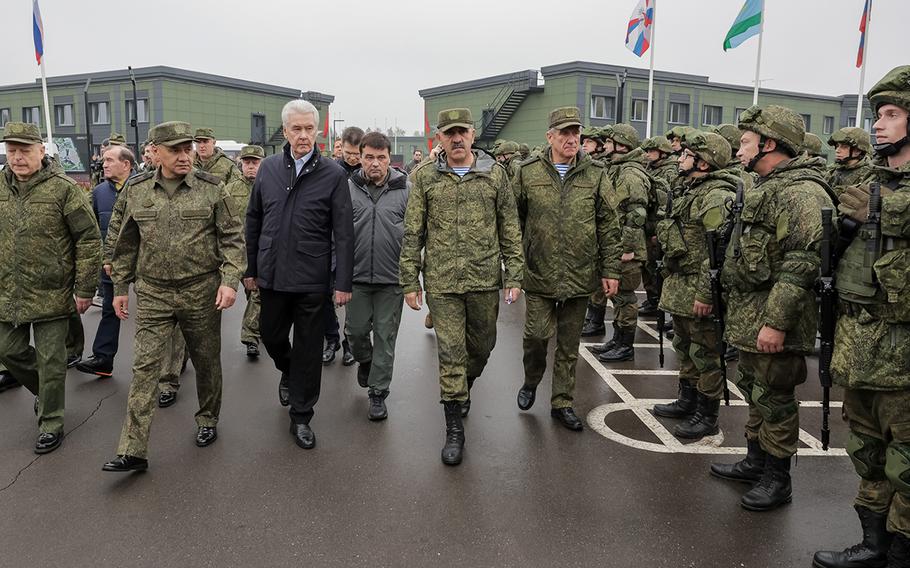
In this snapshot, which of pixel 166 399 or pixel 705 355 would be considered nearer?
pixel 705 355

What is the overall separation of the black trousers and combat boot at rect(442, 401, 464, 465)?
1.00 metres

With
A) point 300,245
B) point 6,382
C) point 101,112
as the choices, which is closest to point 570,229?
point 300,245

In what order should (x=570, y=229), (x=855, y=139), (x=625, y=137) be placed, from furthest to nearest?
(x=855, y=139) → (x=625, y=137) → (x=570, y=229)

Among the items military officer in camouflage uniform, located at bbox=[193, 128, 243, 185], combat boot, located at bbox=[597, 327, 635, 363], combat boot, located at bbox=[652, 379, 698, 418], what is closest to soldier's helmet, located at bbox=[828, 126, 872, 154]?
combat boot, located at bbox=[597, 327, 635, 363]

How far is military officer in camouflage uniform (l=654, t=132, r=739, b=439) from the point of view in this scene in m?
4.64

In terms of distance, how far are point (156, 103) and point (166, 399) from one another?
119ft

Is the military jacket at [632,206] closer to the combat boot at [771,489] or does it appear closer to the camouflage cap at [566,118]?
the camouflage cap at [566,118]

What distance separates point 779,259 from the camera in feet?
11.8

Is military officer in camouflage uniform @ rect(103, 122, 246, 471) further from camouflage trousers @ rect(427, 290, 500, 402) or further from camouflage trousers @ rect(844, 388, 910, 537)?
camouflage trousers @ rect(844, 388, 910, 537)

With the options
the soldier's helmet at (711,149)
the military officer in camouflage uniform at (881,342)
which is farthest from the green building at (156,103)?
the military officer in camouflage uniform at (881,342)

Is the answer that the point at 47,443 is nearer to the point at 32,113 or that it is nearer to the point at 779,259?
the point at 779,259

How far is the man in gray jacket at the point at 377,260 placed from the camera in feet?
16.9

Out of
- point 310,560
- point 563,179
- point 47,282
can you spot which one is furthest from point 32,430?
point 563,179

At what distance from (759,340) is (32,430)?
503 cm
